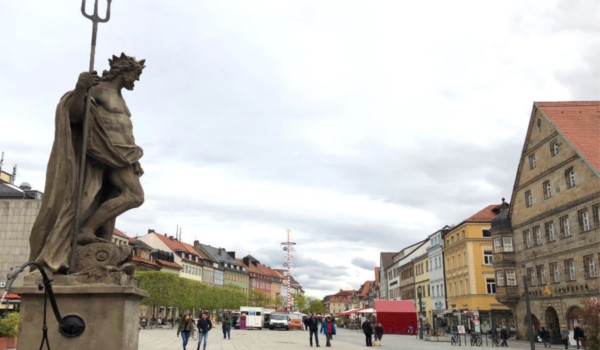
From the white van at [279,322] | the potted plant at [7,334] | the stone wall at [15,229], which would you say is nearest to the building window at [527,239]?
the white van at [279,322]

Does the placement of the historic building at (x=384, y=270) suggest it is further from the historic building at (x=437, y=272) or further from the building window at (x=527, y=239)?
the building window at (x=527, y=239)

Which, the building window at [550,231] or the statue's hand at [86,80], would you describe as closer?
the statue's hand at [86,80]

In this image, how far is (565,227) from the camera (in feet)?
120

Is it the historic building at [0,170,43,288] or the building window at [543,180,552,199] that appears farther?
the historic building at [0,170,43,288]

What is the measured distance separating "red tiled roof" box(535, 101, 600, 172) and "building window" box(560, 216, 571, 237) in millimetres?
4649

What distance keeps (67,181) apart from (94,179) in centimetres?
36

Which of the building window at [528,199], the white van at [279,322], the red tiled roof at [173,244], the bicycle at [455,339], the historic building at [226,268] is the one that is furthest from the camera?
the historic building at [226,268]

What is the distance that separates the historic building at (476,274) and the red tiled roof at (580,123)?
69.4 ft

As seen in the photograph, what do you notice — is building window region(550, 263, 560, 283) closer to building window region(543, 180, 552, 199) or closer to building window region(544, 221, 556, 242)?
building window region(544, 221, 556, 242)

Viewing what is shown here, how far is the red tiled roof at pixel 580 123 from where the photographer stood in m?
34.4

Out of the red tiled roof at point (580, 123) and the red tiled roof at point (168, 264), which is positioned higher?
the red tiled roof at point (580, 123)

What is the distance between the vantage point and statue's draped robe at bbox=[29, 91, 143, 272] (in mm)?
5699

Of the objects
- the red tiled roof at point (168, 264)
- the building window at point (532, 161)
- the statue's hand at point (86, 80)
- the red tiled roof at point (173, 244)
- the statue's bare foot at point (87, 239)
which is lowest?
the statue's bare foot at point (87, 239)

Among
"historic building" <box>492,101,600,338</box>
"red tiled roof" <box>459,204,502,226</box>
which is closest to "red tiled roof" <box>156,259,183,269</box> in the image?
"red tiled roof" <box>459,204,502,226</box>
